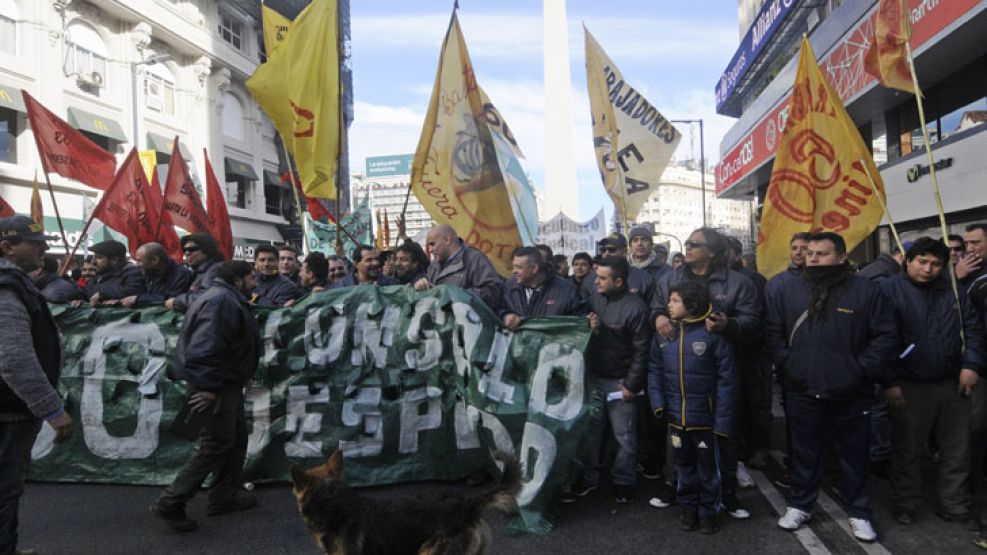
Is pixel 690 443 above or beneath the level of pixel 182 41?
beneath

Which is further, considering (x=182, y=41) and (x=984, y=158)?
(x=182, y=41)

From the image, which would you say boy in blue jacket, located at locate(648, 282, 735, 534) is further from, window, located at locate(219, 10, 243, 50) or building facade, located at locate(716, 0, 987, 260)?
window, located at locate(219, 10, 243, 50)

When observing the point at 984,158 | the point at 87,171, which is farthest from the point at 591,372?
the point at 984,158

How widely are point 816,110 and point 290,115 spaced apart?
509cm

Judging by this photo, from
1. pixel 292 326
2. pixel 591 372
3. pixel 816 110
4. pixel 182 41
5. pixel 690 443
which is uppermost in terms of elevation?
pixel 182 41

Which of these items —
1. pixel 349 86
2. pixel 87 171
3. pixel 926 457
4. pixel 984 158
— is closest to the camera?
pixel 926 457

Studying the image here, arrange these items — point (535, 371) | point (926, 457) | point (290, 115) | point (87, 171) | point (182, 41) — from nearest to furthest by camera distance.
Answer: point (535, 371), point (926, 457), point (290, 115), point (87, 171), point (182, 41)

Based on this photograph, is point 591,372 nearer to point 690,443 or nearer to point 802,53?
point 690,443

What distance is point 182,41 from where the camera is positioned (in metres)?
26.7

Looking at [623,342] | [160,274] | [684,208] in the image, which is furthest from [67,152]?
[684,208]

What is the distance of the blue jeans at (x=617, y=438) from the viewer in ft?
14.4

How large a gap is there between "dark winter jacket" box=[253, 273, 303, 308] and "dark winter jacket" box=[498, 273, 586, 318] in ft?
7.15

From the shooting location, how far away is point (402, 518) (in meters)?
2.81

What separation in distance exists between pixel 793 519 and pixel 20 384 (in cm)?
433
